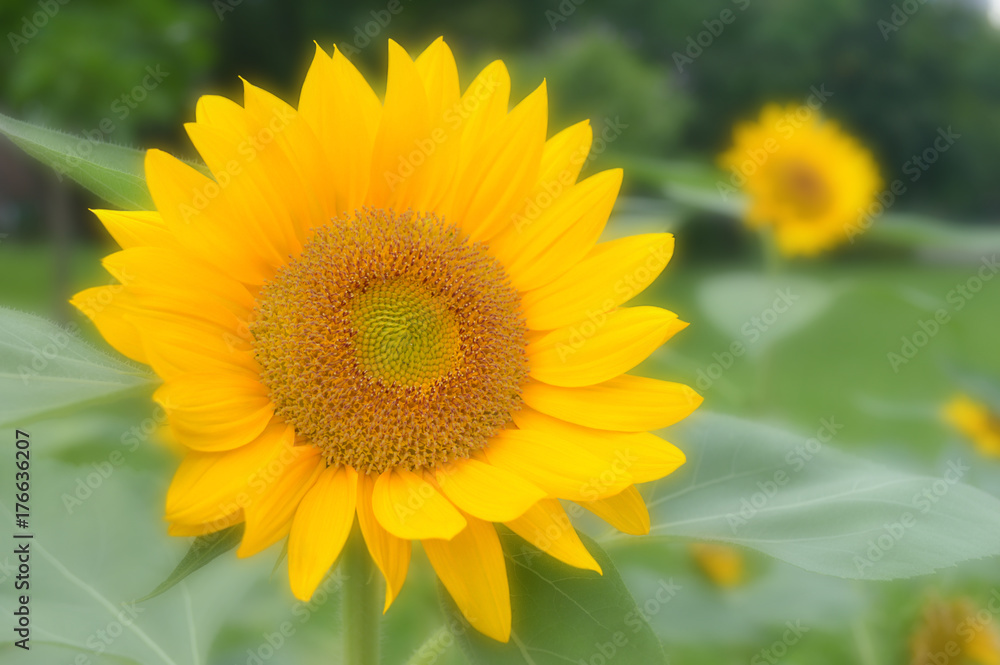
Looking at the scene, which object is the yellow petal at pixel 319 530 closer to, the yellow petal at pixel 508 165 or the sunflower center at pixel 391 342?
the sunflower center at pixel 391 342

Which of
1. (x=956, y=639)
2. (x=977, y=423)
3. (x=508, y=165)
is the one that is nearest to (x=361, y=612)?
(x=508, y=165)

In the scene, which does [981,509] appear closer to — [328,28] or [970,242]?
[970,242]

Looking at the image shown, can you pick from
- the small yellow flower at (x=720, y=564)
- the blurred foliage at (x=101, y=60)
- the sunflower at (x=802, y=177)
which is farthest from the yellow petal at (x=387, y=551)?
the blurred foliage at (x=101, y=60)

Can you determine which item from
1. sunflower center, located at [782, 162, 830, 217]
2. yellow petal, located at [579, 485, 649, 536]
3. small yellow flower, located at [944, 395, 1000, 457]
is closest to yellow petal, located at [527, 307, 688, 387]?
yellow petal, located at [579, 485, 649, 536]

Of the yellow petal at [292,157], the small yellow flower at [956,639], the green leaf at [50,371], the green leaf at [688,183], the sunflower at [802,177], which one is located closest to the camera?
the green leaf at [50,371]

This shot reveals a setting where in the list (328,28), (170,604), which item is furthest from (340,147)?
(328,28)

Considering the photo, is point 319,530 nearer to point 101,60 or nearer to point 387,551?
point 387,551
